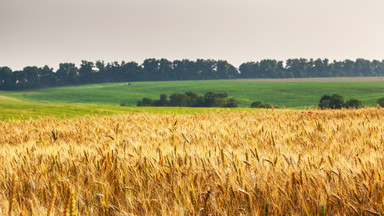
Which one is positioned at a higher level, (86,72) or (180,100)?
(86,72)

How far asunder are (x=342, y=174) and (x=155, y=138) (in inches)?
128

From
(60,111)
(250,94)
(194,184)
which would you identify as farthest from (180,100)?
(194,184)

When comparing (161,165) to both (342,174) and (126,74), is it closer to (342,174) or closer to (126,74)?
(342,174)

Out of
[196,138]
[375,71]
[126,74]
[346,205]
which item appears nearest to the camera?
[346,205]

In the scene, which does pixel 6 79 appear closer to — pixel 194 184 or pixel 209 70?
pixel 209 70

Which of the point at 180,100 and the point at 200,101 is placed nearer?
the point at 200,101

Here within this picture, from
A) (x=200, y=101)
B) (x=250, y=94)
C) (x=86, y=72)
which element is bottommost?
(x=250, y=94)

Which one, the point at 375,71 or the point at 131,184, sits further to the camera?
the point at 375,71

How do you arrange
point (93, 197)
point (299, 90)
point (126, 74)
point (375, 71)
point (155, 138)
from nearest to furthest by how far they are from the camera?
point (93, 197)
point (155, 138)
point (299, 90)
point (126, 74)
point (375, 71)

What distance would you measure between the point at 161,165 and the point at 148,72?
→ 13707 cm

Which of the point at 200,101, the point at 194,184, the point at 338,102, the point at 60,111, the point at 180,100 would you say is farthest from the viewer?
the point at 180,100

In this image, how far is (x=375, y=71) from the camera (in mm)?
148625

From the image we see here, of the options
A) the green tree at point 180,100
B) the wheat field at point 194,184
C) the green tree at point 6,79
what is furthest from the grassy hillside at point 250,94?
the wheat field at point 194,184

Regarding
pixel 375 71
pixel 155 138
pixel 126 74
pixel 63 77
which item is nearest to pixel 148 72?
pixel 126 74
